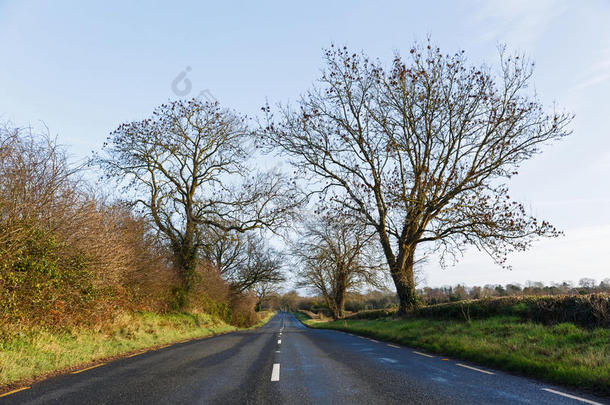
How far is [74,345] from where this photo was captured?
930 cm

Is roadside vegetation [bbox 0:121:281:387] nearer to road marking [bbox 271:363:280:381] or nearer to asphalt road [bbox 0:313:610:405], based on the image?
asphalt road [bbox 0:313:610:405]

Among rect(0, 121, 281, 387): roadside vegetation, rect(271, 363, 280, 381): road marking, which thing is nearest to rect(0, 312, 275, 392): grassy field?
rect(0, 121, 281, 387): roadside vegetation

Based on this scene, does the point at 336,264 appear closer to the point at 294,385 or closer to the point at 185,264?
the point at 185,264

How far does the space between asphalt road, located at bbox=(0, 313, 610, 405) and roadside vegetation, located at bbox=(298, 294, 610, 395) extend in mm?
585

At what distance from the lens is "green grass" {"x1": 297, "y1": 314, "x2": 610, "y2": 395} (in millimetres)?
6059

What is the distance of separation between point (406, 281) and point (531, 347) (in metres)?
9.41

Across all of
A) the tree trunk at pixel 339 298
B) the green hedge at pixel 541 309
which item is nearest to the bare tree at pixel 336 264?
the tree trunk at pixel 339 298

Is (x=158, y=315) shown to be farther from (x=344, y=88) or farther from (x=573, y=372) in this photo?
(x=573, y=372)

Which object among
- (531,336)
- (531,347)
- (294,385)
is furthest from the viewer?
(531,336)

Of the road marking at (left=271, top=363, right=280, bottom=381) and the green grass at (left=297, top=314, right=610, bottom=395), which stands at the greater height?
the green grass at (left=297, top=314, right=610, bottom=395)

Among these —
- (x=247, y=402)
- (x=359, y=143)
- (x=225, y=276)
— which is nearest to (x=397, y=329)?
(x=359, y=143)

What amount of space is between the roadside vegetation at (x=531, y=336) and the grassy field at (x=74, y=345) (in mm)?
8877

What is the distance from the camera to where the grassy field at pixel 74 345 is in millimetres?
6785

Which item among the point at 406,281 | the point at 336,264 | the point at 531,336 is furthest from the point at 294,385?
the point at 336,264
